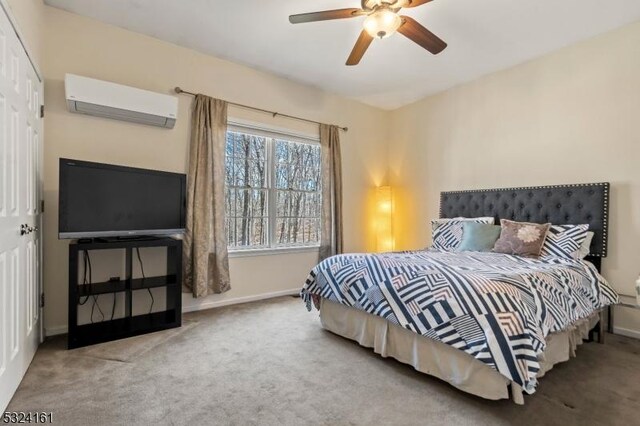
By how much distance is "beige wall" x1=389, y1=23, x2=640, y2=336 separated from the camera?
2.95 metres

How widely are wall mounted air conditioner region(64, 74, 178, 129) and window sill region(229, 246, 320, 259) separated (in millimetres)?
1563

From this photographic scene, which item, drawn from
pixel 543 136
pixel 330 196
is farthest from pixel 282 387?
pixel 543 136

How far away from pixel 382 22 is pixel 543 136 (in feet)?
7.87

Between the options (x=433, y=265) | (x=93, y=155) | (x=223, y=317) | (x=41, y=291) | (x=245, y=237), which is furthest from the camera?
(x=245, y=237)

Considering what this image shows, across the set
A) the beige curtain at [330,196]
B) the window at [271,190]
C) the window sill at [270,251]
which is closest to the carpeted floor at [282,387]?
the window sill at [270,251]

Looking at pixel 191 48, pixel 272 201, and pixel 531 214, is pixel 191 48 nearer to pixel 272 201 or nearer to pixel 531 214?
pixel 272 201

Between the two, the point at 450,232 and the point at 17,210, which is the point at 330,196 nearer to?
the point at 450,232

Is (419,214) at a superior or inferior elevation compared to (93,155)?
inferior

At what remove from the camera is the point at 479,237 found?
133 inches

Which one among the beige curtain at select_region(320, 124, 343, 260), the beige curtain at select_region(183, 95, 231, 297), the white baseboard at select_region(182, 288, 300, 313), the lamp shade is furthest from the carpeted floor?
the lamp shade

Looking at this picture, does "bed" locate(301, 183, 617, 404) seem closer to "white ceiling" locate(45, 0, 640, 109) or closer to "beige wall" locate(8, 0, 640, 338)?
"beige wall" locate(8, 0, 640, 338)

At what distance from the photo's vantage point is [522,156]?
12.1 feet

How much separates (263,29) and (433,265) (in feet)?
8.69

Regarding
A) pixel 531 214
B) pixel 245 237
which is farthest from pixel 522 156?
pixel 245 237
